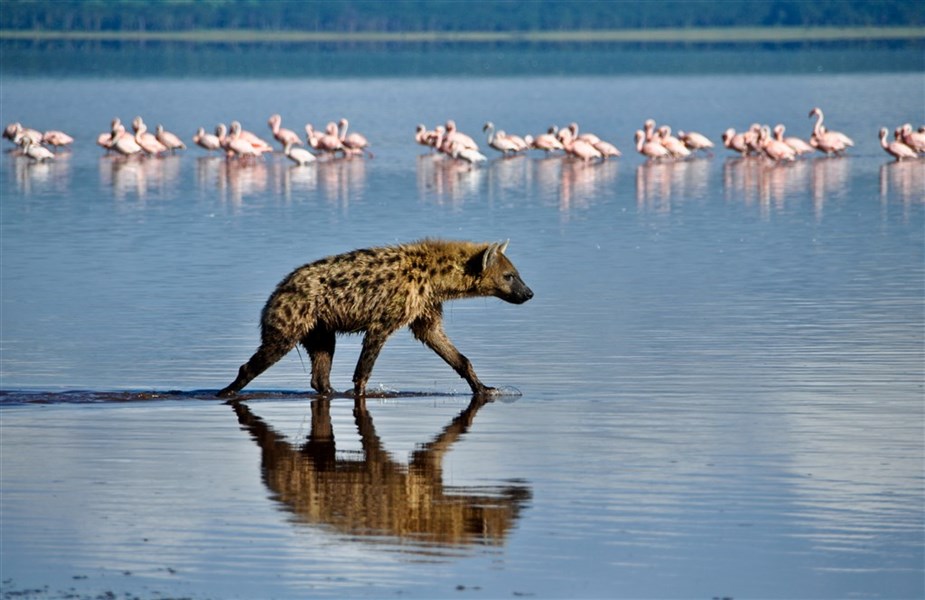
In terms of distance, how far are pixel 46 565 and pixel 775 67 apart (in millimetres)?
103866

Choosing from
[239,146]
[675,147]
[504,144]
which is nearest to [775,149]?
[675,147]

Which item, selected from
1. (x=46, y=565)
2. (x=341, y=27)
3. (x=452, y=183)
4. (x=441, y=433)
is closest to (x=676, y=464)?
(x=441, y=433)

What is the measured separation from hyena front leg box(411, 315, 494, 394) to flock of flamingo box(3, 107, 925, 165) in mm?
25058

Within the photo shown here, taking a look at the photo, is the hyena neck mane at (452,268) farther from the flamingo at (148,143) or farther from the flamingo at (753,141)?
the flamingo at (148,143)

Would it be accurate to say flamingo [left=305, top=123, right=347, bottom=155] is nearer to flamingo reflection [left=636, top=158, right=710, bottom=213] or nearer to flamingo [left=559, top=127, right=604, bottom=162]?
flamingo [left=559, top=127, right=604, bottom=162]

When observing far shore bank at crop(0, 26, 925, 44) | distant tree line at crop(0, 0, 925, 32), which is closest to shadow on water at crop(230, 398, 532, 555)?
far shore bank at crop(0, 26, 925, 44)

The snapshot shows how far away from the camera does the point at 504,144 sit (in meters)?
41.1

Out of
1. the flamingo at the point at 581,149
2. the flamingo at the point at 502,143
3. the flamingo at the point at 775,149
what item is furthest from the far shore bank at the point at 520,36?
the flamingo at the point at 581,149

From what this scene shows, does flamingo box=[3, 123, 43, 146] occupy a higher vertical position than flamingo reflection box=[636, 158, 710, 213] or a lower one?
higher

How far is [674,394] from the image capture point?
43.6 ft

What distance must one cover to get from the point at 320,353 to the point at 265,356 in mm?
419

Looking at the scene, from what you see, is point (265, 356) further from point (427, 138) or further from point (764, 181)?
point (427, 138)

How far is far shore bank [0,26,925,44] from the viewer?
16538 centimetres

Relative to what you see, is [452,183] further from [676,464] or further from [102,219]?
[676,464]
